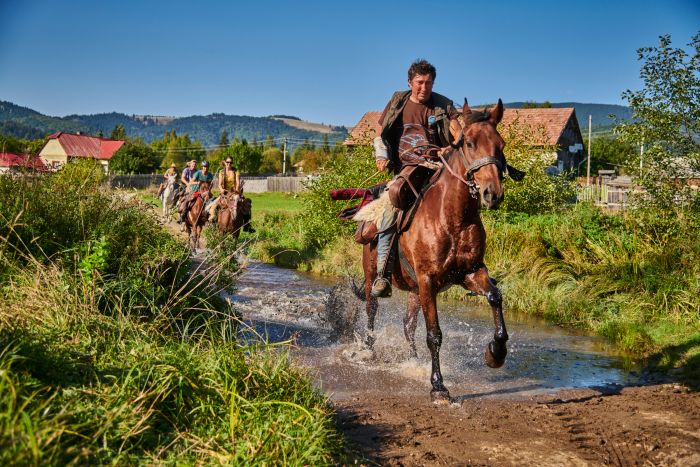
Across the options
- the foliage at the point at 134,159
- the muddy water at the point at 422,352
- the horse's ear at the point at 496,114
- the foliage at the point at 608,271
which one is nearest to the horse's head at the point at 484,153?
the horse's ear at the point at 496,114

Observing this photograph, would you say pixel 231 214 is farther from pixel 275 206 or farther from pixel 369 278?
pixel 275 206

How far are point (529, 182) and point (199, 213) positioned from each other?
9.92 meters

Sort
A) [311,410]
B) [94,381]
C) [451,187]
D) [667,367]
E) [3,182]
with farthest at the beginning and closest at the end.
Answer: [667,367] < [3,182] < [451,187] < [311,410] < [94,381]

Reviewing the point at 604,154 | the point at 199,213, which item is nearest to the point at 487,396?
the point at 199,213

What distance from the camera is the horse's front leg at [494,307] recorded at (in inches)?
287

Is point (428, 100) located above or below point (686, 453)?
above

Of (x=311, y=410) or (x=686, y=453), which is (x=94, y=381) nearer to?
(x=311, y=410)

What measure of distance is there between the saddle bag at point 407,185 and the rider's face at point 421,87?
911mm

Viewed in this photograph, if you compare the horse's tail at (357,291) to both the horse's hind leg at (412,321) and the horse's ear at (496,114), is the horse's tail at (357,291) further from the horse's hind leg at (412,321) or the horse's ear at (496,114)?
the horse's ear at (496,114)

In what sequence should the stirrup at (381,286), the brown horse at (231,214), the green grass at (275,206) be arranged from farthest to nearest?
the green grass at (275,206), the brown horse at (231,214), the stirrup at (381,286)

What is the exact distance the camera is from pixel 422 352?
9914 mm

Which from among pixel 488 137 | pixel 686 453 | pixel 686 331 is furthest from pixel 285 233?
pixel 686 453

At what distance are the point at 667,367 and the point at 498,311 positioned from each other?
3.45 meters

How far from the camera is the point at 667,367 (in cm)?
920
